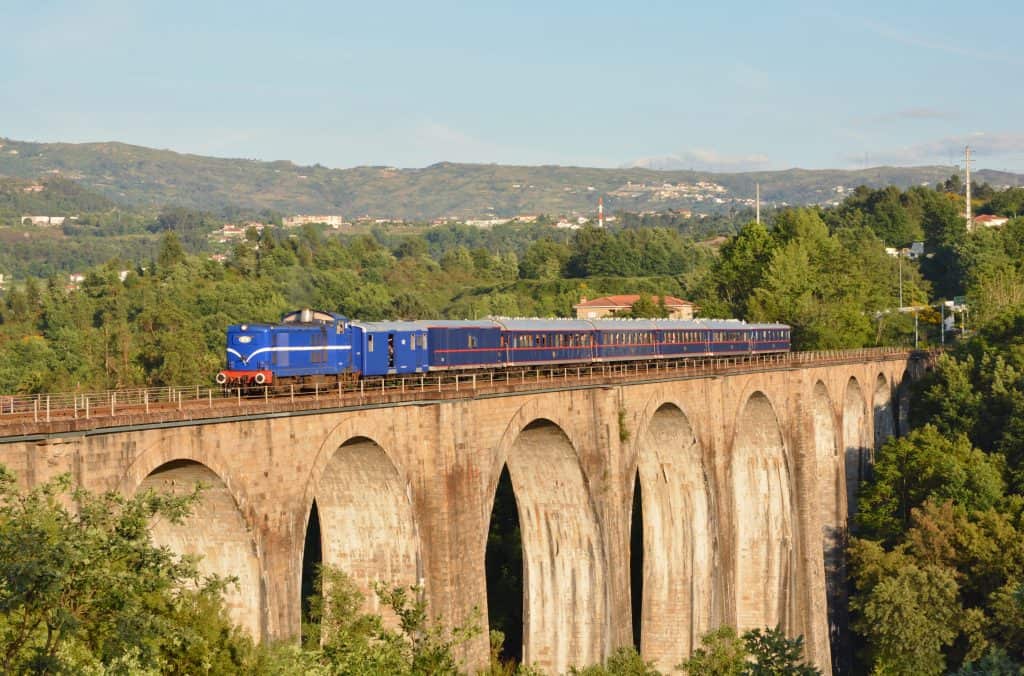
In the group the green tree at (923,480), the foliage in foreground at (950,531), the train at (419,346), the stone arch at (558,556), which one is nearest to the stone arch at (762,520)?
the foliage in foreground at (950,531)

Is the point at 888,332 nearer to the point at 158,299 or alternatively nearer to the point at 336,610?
the point at 158,299

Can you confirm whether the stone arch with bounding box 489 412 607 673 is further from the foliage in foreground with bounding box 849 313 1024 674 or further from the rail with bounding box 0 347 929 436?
the foliage in foreground with bounding box 849 313 1024 674

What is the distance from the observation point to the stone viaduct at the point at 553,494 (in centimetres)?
3334

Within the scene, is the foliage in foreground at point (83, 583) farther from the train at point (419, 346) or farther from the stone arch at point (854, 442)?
the stone arch at point (854, 442)

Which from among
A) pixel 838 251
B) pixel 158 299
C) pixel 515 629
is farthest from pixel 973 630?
pixel 158 299

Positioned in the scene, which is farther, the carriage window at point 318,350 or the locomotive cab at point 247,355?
the carriage window at point 318,350

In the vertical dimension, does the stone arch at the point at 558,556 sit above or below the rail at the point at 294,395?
below

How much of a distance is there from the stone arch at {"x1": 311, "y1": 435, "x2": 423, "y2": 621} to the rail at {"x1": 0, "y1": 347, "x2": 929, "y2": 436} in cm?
242

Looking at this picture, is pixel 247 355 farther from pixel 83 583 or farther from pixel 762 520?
pixel 762 520

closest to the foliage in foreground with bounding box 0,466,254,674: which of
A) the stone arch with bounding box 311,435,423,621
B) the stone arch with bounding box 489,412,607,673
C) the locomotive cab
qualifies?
the stone arch with bounding box 311,435,423,621

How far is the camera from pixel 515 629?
75.1m

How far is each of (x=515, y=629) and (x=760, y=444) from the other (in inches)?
742

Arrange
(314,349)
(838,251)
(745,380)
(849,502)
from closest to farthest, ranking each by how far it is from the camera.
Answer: (314,349), (745,380), (849,502), (838,251)

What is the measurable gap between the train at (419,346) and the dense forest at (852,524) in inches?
355
